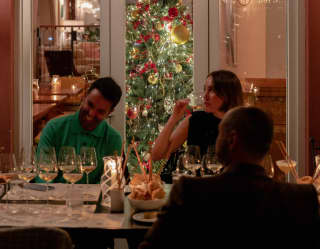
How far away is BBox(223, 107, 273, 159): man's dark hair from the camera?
5.19ft

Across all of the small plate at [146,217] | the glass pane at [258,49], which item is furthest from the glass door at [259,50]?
the small plate at [146,217]

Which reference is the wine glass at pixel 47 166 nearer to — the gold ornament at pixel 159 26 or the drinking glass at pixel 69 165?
the drinking glass at pixel 69 165

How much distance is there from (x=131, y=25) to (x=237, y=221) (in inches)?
130

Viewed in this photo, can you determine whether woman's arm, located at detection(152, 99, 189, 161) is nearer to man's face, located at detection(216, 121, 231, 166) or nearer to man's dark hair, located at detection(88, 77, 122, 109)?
man's dark hair, located at detection(88, 77, 122, 109)

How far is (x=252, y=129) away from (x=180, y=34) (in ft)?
10.2

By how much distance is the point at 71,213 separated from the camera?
236cm

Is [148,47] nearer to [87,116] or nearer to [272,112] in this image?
[272,112]

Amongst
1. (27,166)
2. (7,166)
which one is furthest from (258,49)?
(7,166)

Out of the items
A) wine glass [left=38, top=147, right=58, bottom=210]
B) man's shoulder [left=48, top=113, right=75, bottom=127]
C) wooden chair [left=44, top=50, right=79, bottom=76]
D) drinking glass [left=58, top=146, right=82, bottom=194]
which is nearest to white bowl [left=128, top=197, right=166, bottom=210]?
drinking glass [left=58, top=146, right=82, bottom=194]

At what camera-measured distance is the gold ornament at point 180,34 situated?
4.59 meters

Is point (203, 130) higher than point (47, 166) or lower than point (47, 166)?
higher

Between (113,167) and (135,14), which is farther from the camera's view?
(135,14)

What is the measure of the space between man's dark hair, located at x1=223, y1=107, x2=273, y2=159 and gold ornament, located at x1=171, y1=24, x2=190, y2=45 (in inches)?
120

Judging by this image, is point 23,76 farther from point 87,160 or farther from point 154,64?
point 87,160
